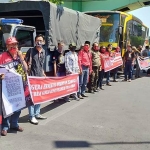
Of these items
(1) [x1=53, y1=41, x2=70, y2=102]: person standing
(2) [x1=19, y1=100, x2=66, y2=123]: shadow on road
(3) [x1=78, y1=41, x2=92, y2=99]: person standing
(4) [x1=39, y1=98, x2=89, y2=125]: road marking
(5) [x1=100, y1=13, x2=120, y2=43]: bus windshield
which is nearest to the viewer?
(4) [x1=39, y1=98, x2=89, y2=125]: road marking

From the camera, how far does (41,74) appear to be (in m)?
6.23

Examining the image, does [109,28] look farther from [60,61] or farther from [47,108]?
[47,108]

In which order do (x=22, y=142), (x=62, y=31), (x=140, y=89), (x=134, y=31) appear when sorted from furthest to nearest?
(x=134, y=31), (x=140, y=89), (x=62, y=31), (x=22, y=142)

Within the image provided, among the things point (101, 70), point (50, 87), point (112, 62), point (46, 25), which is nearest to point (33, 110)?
point (50, 87)

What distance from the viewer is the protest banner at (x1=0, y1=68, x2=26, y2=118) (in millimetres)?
5008

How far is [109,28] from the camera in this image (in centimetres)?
1574

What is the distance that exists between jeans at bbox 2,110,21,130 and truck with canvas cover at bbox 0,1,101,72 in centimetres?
234

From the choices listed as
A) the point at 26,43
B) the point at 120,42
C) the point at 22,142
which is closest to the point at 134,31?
the point at 120,42

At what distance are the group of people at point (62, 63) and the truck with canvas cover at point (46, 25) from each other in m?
0.47

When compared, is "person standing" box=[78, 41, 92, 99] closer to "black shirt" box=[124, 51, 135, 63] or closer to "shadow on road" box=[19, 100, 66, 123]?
"shadow on road" box=[19, 100, 66, 123]

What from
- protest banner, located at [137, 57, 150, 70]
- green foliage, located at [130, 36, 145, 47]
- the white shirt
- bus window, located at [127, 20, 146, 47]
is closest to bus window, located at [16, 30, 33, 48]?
the white shirt

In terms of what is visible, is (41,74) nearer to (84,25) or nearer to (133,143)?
(133,143)

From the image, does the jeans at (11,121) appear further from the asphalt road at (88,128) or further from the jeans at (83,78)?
the jeans at (83,78)

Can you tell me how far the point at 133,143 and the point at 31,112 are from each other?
218 centimetres
